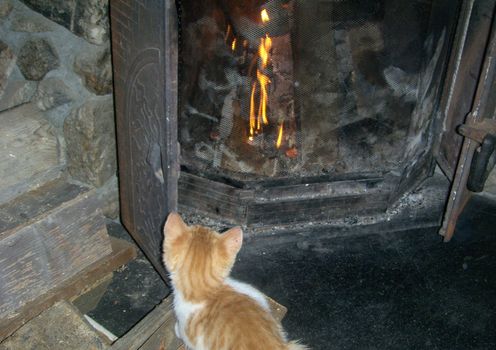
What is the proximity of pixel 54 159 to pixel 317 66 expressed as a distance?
1.03 m

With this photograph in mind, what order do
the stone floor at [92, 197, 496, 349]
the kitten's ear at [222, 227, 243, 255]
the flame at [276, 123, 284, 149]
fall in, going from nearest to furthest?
the kitten's ear at [222, 227, 243, 255], the stone floor at [92, 197, 496, 349], the flame at [276, 123, 284, 149]

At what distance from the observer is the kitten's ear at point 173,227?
164 centimetres

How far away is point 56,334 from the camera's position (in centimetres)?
162

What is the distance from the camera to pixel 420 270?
89.6 inches

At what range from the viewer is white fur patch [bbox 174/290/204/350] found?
166 cm

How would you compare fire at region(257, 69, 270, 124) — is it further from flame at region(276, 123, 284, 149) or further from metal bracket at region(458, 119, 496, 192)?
metal bracket at region(458, 119, 496, 192)

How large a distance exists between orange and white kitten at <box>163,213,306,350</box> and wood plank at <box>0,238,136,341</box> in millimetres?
443

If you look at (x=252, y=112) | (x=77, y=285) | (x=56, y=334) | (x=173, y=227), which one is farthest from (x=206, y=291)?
(x=252, y=112)

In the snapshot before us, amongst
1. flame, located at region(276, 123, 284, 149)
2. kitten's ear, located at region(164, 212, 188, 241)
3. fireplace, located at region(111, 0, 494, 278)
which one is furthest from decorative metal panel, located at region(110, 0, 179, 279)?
flame, located at region(276, 123, 284, 149)

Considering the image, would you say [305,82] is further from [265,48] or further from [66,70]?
[66,70]

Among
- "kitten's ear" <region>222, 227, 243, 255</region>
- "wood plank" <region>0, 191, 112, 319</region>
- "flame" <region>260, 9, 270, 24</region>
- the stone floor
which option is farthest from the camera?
the stone floor

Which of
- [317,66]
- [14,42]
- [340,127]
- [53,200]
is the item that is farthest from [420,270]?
[14,42]

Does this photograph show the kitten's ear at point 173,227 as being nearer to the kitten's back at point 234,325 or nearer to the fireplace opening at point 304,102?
the kitten's back at point 234,325

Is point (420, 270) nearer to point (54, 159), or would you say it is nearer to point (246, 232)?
point (246, 232)
